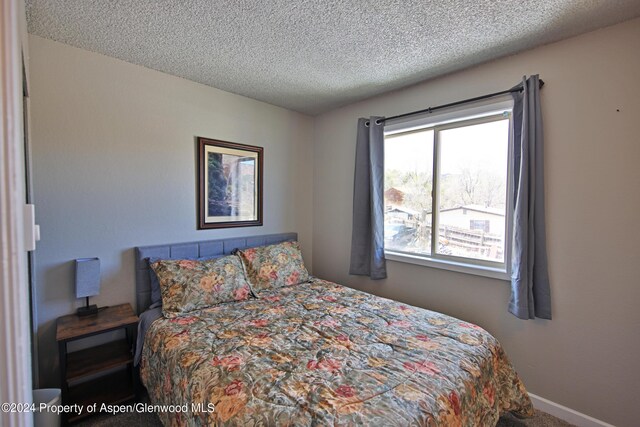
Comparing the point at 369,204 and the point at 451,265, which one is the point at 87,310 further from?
the point at 451,265

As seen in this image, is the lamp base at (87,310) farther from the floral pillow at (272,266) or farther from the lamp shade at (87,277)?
the floral pillow at (272,266)

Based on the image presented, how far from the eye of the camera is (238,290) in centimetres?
234

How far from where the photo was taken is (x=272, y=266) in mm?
2678

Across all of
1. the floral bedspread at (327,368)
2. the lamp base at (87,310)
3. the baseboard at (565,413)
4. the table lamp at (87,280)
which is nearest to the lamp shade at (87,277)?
the table lamp at (87,280)

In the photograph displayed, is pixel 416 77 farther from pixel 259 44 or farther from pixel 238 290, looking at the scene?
pixel 238 290

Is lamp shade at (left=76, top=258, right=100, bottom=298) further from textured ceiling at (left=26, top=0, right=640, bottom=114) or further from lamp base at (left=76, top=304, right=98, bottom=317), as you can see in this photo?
textured ceiling at (left=26, top=0, right=640, bottom=114)

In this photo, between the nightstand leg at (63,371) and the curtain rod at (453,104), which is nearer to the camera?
the nightstand leg at (63,371)

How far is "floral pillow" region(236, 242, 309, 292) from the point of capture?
259cm

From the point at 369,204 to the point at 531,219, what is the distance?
137 centimetres

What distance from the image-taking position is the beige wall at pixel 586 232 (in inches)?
66.9

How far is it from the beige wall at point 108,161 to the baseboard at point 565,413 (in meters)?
2.85

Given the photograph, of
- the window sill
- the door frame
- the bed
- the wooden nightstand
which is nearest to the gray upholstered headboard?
the bed

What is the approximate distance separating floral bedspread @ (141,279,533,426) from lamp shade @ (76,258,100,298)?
52 cm

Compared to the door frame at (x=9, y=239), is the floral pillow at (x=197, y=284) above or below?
below
